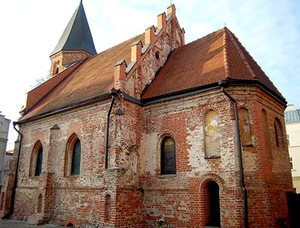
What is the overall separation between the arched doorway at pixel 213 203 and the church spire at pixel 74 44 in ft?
55.4

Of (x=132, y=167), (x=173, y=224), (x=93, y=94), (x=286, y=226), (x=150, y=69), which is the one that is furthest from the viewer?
(x=150, y=69)

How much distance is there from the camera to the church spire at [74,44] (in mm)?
22969

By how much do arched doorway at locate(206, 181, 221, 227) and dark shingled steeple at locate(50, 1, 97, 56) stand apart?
55.8 ft

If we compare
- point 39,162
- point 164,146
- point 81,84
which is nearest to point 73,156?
point 39,162

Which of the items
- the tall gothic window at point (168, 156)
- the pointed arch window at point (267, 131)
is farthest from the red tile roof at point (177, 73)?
the tall gothic window at point (168, 156)

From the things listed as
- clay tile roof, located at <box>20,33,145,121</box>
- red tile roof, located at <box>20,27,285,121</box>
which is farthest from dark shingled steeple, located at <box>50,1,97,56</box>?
red tile roof, located at <box>20,27,285,121</box>

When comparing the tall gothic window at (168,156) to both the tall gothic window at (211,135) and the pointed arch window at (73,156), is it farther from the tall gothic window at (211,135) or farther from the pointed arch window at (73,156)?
the pointed arch window at (73,156)

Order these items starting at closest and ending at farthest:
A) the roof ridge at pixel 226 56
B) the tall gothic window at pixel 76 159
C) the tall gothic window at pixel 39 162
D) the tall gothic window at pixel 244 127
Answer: the tall gothic window at pixel 244 127
the roof ridge at pixel 226 56
the tall gothic window at pixel 76 159
the tall gothic window at pixel 39 162

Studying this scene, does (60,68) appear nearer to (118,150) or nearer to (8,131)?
(8,131)

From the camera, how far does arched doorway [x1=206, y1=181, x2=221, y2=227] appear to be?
973 cm

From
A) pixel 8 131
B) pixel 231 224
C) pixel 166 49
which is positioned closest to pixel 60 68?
pixel 8 131

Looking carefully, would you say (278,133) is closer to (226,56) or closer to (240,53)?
(240,53)

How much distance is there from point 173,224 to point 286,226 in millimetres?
3875

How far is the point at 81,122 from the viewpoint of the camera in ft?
42.1
